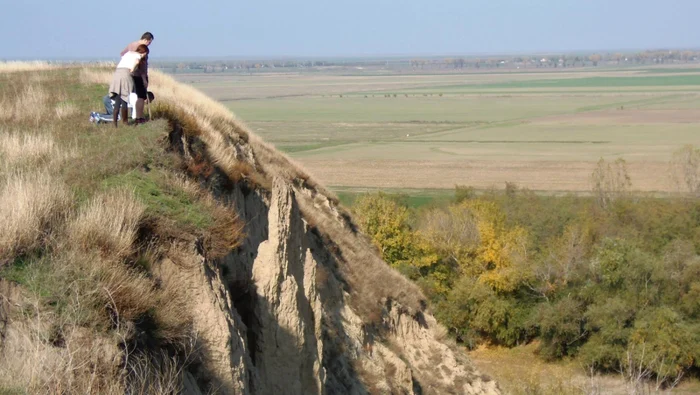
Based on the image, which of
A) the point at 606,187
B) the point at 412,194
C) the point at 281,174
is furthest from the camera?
the point at 412,194

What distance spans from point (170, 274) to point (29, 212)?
4.96 feet

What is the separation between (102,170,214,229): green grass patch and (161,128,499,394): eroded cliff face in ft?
1.98

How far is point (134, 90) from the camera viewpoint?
541 inches

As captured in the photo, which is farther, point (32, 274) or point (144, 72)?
point (144, 72)

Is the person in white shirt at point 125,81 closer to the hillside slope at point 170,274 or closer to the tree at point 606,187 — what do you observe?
the hillside slope at point 170,274

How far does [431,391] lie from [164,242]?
10.7m

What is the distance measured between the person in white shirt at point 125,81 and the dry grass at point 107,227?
15.2 feet

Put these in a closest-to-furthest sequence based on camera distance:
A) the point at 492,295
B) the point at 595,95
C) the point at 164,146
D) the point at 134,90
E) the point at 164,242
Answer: the point at 164,242 < the point at 164,146 < the point at 134,90 < the point at 492,295 < the point at 595,95

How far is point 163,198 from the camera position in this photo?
1041 centimetres

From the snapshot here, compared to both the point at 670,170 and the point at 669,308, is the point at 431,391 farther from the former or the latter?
the point at 670,170

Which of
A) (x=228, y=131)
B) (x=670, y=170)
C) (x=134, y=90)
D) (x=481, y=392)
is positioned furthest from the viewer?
(x=670, y=170)

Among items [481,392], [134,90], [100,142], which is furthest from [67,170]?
[481,392]

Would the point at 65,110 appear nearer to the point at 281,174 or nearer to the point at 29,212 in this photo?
the point at 281,174

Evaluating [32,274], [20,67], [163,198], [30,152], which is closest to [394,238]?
[20,67]
